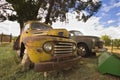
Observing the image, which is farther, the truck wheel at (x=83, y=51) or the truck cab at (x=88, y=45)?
the truck wheel at (x=83, y=51)

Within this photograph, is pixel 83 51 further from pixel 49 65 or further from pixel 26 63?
pixel 49 65

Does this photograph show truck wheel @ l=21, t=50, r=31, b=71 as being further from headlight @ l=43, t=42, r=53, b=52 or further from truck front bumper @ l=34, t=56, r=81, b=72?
truck front bumper @ l=34, t=56, r=81, b=72

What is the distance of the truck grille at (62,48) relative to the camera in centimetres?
570

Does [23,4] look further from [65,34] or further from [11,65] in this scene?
[65,34]

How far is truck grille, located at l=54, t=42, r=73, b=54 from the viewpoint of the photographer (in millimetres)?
5702

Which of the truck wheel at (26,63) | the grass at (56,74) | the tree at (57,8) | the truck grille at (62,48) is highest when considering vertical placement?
the tree at (57,8)

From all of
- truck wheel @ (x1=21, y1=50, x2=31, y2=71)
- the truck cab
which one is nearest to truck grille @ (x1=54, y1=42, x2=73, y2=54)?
truck wheel @ (x1=21, y1=50, x2=31, y2=71)

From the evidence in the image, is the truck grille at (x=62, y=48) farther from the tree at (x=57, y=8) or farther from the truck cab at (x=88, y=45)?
the tree at (x=57, y=8)

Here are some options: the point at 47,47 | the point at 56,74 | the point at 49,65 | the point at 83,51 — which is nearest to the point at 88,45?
the point at 83,51

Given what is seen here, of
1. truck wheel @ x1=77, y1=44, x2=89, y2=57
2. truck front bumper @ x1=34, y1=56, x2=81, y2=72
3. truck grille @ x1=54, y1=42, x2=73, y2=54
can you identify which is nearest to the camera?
truck front bumper @ x1=34, y1=56, x2=81, y2=72

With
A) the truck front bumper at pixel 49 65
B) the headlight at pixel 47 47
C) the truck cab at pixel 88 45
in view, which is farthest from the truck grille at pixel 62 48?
the truck cab at pixel 88 45

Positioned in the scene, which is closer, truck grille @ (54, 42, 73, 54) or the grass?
truck grille @ (54, 42, 73, 54)

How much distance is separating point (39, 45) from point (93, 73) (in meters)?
2.73

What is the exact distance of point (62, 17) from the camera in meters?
18.0
